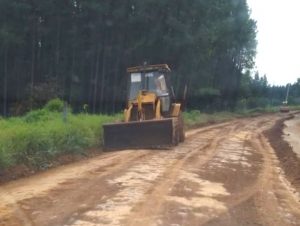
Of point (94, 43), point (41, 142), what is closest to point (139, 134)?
point (41, 142)

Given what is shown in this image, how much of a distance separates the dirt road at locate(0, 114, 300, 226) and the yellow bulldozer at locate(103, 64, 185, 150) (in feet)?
9.14

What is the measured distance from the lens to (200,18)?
153 ft

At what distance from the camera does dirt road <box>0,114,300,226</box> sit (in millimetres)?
8008

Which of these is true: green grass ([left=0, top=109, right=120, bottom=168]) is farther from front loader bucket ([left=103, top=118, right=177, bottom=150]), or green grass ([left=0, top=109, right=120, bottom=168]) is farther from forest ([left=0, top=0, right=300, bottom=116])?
forest ([left=0, top=0, right=300, bottom=116])

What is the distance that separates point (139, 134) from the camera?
1848cm

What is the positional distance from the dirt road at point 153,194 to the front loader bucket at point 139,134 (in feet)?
9.04

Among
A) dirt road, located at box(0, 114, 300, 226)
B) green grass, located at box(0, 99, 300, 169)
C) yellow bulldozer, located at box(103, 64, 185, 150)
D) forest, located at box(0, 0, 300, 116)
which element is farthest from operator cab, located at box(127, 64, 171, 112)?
forest, located at box(0, 0, 300, 116)

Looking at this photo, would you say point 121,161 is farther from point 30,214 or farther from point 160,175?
point 30,214

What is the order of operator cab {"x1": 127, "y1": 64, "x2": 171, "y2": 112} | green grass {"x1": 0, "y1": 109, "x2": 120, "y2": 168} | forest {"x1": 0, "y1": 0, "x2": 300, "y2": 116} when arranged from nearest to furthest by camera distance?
green grass {"x1": 0, "y1": 109, "x2": 120, "y2": 168} < operator cab {"x1": 127, "y1": 64, "x2": 171, "y2": 112} < forest {"x1": 0, "y1": 0, "x2": 300, "y2": 116}

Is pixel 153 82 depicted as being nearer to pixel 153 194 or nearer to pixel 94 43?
A: pixel 153 194

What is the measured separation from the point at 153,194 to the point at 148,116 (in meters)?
10.7

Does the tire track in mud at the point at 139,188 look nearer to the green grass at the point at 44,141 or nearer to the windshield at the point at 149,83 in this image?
the green grass at the point at 44,141

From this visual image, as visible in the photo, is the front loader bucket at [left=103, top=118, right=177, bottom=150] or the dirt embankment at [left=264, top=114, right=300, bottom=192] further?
the front loader bucket at [left=103, top=118, right=177, bottom=150]

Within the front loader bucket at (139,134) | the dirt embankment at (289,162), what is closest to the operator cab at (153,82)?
the front loader bucket at (139,134)
